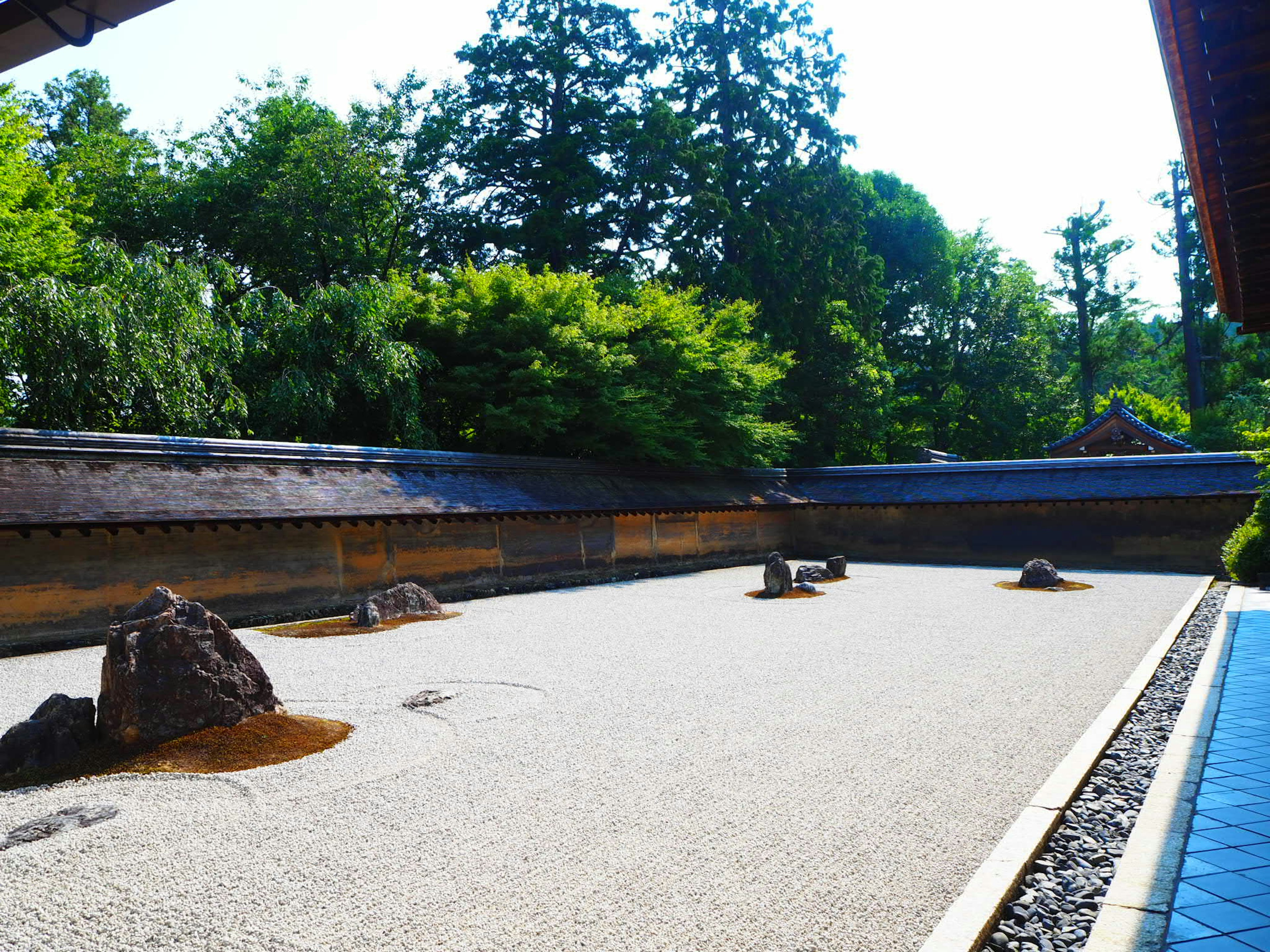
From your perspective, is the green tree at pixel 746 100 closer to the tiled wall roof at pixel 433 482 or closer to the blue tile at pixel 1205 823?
the tiled wall roof at pixel 433 482

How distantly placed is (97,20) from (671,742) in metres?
4.67

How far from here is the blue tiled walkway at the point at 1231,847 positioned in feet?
9.25

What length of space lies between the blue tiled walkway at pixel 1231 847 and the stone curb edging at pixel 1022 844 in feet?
1.56

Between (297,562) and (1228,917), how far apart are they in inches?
454

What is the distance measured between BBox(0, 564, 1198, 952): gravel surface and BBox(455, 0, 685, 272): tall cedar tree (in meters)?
20.9

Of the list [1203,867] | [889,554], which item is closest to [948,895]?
[1203,867]

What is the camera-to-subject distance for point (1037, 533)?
725 inches

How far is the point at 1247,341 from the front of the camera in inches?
1078

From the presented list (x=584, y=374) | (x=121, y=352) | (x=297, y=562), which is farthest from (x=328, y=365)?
(x=297, y=562)

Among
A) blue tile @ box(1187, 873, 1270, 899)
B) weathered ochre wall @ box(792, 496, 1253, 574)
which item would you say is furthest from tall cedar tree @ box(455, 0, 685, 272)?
blue tile @ box(1187, 873, 1270, 899)

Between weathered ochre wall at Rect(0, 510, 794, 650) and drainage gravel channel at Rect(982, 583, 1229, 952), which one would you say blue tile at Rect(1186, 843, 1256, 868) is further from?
weathered ochre wall at Rect(0, 510, 794, 650)

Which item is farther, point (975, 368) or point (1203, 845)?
point (975, 368)

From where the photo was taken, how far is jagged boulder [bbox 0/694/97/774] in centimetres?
486

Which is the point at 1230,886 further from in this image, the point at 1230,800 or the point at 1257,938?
the point at 1230,800
